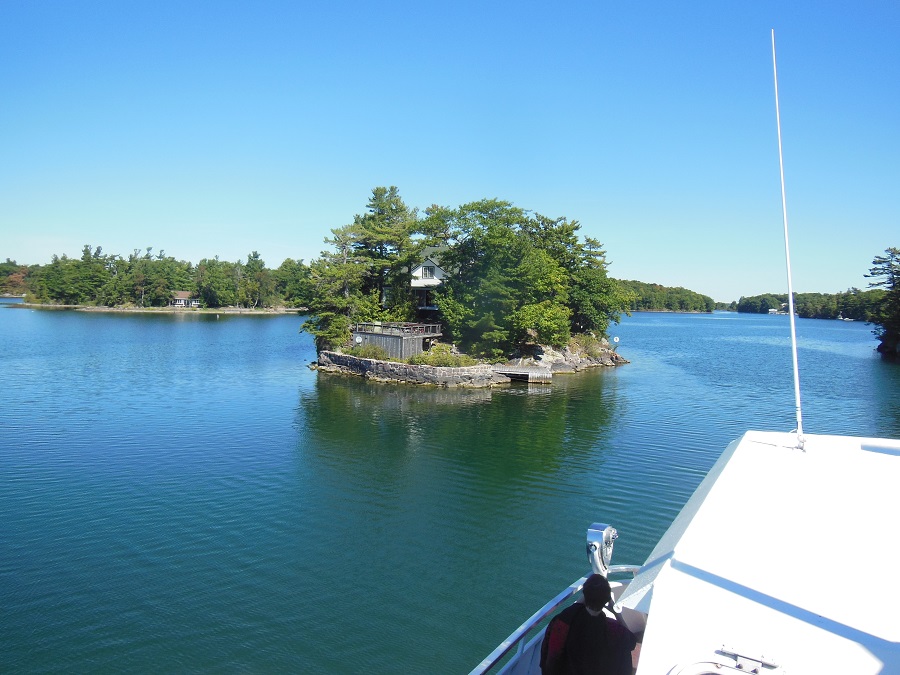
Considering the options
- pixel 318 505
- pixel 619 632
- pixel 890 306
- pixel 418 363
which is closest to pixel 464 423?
pixel 318 505

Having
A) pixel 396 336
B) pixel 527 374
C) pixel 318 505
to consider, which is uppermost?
pixel 396 336

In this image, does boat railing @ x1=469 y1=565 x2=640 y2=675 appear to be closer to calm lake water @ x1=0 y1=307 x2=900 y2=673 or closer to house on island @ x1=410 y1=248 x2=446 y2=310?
calm lake water @ x1=0 y1=307 x2=900 y2=673

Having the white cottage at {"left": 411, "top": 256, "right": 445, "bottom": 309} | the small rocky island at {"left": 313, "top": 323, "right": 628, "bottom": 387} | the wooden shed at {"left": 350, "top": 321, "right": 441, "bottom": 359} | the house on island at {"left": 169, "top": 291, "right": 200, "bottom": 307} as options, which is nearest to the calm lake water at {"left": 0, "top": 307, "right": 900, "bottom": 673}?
the small rocky island at {"left": 313, "top": 323, "right": 628, "bottom": 387}

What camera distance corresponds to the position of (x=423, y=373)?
38.3 m

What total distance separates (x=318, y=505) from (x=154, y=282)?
121582 mm

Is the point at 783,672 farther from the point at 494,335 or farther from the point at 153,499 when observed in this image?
the point at 494,335

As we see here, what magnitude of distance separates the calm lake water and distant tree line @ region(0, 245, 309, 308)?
85809mm

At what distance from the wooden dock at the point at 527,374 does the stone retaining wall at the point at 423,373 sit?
46 cm

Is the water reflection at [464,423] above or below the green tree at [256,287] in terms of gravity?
below

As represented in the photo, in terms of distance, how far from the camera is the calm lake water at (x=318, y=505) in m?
9.85

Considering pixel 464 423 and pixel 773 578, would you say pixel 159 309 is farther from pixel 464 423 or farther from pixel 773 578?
pixel 773 578

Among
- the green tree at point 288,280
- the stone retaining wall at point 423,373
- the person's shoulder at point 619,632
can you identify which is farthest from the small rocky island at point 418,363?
the green tree at point 288,280

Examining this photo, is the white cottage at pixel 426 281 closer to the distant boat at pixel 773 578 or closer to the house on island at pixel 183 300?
the distant boat at pixel 773 578

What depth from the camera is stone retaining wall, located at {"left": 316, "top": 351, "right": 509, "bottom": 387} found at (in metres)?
37.9
